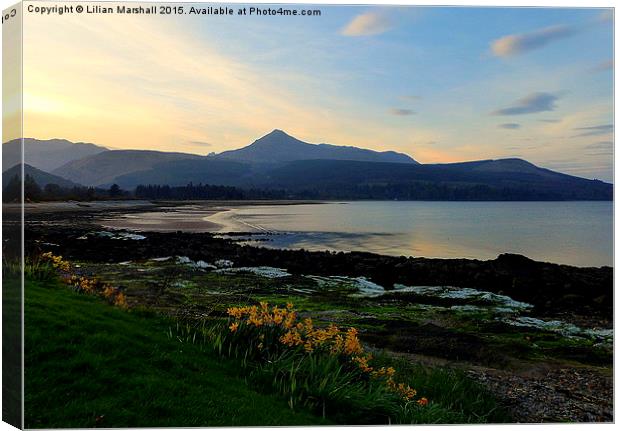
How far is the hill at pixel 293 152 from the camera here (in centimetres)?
753

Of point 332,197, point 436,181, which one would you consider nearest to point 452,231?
point 436,181

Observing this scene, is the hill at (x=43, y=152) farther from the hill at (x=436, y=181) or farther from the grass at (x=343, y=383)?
the hill at (x=436, y=181)

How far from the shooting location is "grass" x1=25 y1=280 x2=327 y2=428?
580 centimetres

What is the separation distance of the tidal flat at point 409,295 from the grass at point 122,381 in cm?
82

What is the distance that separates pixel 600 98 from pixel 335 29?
3253mm

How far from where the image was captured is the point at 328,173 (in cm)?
792

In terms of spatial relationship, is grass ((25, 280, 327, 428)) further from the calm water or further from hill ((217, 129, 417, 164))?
hill ((217, 129, 417, 164))

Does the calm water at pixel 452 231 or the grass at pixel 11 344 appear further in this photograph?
the calm water at pixel 452 231

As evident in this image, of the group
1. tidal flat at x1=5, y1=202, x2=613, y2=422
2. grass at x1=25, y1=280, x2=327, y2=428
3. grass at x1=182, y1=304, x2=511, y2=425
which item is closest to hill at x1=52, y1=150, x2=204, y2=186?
tidal flat at x1=5, y1=202, x2=613, y2=422

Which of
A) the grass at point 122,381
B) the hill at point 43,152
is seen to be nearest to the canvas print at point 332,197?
the hill at point 43,152

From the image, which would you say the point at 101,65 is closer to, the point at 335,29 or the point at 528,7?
the point at 335,29

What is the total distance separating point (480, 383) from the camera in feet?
23.2

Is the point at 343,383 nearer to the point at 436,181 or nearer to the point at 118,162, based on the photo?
the point at 436,181

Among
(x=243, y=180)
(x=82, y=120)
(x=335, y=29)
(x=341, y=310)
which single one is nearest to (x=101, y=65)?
(x=82, y=120)
